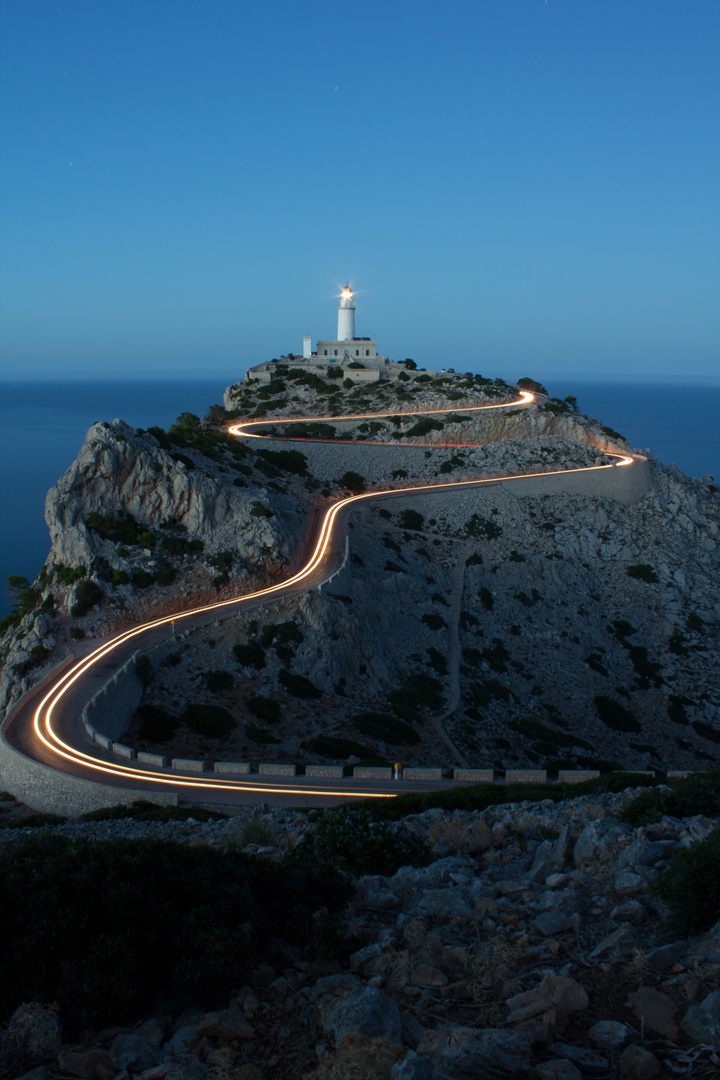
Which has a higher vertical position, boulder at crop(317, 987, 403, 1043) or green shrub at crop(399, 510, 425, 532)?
boulder at crop(317, 987, 403, 1043)

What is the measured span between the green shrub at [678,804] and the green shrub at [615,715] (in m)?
24.2

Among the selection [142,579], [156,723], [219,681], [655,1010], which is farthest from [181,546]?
[655,1010]

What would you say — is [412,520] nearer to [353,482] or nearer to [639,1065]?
[353,482]

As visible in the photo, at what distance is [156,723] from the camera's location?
2369cm

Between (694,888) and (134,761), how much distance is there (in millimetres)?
17068

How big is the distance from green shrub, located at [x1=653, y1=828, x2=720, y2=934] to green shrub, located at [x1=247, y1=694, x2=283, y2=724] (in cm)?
1861

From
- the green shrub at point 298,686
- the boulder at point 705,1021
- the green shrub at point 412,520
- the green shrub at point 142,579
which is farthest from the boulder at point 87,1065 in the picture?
the green shrub at point 412,520

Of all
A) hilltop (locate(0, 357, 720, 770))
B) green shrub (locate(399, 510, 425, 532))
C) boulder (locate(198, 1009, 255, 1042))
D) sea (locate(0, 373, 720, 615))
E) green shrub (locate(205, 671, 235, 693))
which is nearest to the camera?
boulder (locate(198, 1009, 255, 1042))

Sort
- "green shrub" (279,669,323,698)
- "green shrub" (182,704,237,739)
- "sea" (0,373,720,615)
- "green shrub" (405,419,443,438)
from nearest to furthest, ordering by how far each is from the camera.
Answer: "green shrub" (182,704,237,739)
"green shrub" (279,669,323,698)
"green shrub" (405,419,443,438)
"sea" (0,373,720,615)

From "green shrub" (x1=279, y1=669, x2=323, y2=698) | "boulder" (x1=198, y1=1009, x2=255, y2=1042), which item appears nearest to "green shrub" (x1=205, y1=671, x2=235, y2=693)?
"green shrub" (x1=279, y1=669, x2=323, y2=698)

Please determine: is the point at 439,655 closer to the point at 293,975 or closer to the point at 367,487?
the point at 367,487

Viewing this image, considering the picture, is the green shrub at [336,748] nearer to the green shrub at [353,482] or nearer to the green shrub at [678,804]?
the green shrub at [678,804]

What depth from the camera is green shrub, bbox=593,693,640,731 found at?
33.9 metres

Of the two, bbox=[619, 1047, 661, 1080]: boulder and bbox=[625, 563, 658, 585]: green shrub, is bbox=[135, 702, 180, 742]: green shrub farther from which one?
bbox=[625, 563, 658, 585]: green shrub
